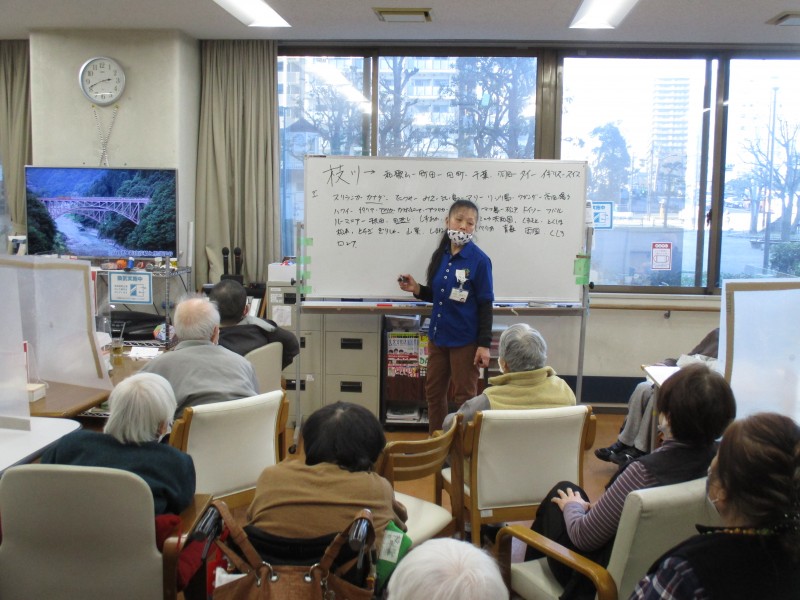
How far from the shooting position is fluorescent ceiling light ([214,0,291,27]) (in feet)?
13.9

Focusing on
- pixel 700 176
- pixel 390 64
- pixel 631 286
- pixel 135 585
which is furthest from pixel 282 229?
pixel 135 585

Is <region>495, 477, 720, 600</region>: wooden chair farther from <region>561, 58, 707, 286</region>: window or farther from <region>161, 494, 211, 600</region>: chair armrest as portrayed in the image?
<region>561, 58, 707, 286</region>: window

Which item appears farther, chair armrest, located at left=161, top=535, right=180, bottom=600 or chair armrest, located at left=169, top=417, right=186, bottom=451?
chair armrest, located at left=169, top=417, right=186, bottom=451

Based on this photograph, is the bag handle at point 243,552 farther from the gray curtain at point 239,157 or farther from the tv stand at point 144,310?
the gray curtain at point 239,157

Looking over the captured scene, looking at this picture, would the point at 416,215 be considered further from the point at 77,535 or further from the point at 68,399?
the point at 77,535

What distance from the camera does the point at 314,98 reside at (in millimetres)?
5156

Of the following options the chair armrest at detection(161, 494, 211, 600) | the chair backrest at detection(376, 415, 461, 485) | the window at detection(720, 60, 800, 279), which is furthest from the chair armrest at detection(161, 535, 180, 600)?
the window at detection(720, 60, 800, 279)

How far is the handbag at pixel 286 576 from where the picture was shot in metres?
1.48

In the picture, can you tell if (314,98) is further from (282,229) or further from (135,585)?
(135,585)

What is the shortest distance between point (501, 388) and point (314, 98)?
10.9ft

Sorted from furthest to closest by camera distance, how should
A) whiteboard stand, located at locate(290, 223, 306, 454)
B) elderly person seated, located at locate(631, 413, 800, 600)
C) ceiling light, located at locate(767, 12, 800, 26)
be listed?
1. whiteboard stand, located at locate(290, 223, 306, 454)
2. ceiling light, located at locate(767, 12, 800, 26)
3. elderly person seated, located at locate(631, 413, 800, 600)

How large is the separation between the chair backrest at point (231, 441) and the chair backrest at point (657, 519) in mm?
1289

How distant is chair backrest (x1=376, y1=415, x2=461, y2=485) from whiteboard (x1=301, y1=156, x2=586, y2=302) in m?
2.09

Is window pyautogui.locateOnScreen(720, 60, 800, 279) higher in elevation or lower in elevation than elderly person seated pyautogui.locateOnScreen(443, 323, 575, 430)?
higher
